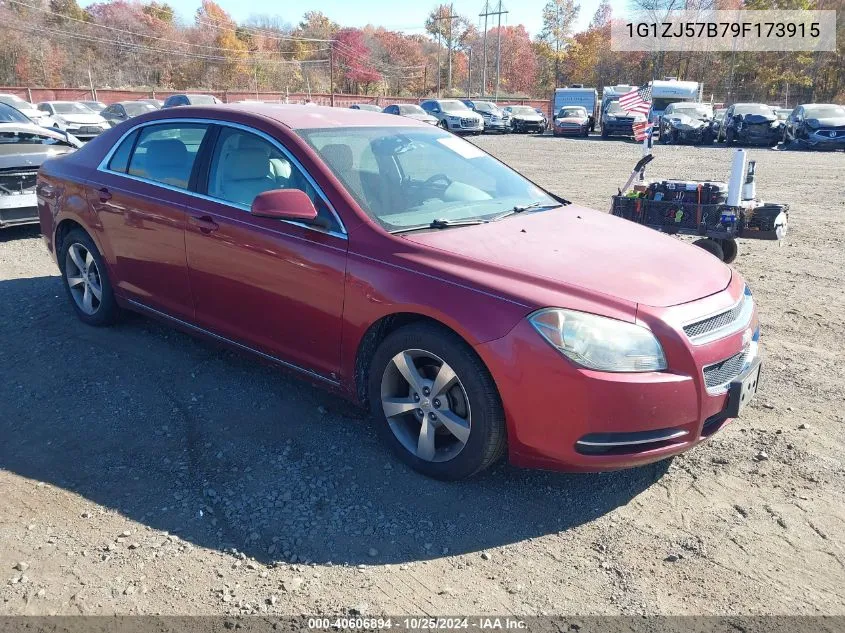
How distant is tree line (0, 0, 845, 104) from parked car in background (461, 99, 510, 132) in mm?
25024

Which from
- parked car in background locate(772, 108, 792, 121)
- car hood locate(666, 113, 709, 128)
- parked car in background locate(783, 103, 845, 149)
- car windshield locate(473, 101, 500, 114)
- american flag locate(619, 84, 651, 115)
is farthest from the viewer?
car windshield locate(473, 101, 500, 114)

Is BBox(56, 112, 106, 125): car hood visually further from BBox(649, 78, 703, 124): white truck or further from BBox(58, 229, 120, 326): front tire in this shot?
BBox(649, 78, 703, 124): white truck

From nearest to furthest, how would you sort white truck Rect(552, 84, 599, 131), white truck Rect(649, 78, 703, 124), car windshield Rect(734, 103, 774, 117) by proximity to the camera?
car windshield Rect(734, 103, 774, 117) → white truck Rect(649, 78, 703, 124) → white truck Rect(552, 84, 599, 131)

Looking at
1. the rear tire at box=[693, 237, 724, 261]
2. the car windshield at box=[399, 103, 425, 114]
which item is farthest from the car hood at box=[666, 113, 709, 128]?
the rear tire at box=[693, 237, 724, 261]

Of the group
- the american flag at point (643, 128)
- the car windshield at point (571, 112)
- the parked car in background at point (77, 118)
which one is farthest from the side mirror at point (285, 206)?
the car windshield at point (571, 112)

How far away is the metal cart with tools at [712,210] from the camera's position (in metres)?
7.29

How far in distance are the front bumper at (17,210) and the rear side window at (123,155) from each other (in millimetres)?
3540

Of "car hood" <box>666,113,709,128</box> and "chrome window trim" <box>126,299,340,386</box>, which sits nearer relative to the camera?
"chrome window trim" <box>126,299,340,386</box>

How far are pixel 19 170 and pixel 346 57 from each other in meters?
77.8

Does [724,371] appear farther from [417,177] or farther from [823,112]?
[823,112]

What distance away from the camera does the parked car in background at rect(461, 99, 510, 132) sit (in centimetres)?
3609

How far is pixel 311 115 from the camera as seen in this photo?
424 cm

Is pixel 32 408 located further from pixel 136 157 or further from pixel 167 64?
pixel 167 64

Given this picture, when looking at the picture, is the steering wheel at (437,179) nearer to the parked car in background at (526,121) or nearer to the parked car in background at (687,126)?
the parked car in background at (687,126)
